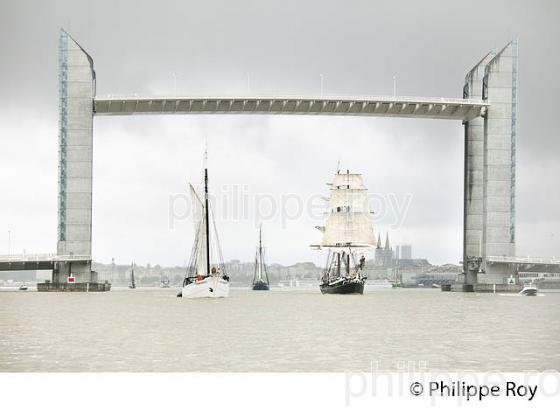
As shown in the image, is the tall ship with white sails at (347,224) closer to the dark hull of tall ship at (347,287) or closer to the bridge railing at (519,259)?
the dark hull of tall ship at (347,287)

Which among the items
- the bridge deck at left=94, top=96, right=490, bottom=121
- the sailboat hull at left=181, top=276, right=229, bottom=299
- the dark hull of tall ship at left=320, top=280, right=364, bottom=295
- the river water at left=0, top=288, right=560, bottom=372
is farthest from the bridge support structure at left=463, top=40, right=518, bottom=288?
the river water at left=0, top=288, right=560, bottom=372

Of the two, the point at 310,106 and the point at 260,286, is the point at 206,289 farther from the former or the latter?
the point at 260,286

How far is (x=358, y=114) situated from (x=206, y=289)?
2354cm

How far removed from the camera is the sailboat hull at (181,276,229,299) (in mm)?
70875

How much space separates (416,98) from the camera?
82.9 meters

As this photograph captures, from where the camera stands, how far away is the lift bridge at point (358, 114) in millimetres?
78938

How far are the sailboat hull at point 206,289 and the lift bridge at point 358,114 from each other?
11488 millimetres

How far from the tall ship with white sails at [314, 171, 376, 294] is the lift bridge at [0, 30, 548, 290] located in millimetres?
14029

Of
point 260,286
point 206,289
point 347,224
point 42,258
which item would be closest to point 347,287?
point 347,224

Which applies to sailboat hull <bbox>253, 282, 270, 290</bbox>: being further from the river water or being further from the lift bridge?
the river water

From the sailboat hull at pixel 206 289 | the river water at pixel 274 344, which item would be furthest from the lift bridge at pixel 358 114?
the river water at pixel 274 344

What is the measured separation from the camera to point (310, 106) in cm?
8494
